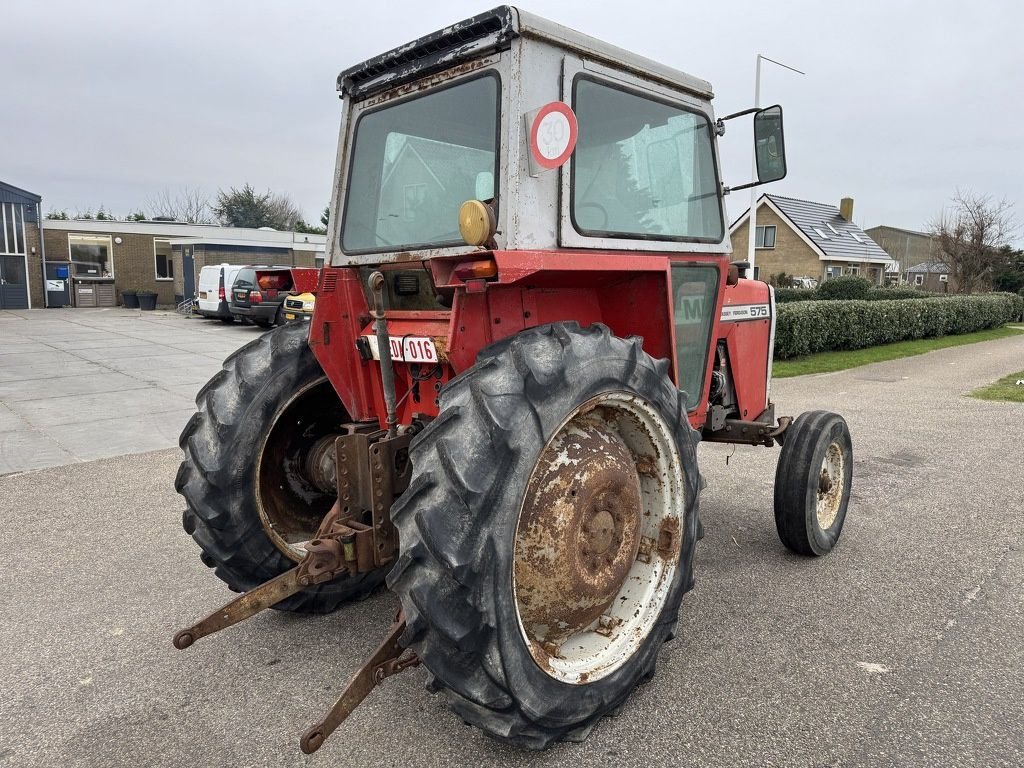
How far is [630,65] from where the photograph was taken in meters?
3.00

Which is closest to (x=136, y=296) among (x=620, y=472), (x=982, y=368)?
(x=982, y=368)

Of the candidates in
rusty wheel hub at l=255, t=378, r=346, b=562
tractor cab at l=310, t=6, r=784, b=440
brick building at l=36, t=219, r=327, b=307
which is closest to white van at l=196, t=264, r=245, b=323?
brick building at l=36, t=219, r=327, b=307

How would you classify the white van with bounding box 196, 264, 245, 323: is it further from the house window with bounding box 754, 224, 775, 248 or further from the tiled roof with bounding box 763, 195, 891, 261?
the tiled roof with bounding box 763, 195, 891, 261

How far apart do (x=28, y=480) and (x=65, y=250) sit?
2699 cm

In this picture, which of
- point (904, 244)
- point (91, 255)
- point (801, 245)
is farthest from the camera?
point (904, 244)

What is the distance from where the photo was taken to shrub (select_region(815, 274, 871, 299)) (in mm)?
24469

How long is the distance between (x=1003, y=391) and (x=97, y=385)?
13.2m

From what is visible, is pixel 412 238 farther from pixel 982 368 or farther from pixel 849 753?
pixel 982 368

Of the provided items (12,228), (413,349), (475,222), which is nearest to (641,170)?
(475,222)

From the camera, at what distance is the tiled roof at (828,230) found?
3712 cm

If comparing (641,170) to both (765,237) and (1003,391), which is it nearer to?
→ (1003,391)

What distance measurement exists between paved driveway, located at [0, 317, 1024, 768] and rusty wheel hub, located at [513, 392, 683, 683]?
12.6 inches

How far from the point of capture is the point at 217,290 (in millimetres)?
20969

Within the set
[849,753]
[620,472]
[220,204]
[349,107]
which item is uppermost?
[220,204]
